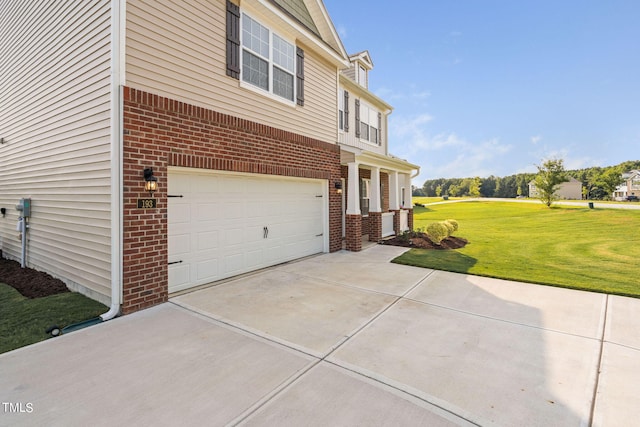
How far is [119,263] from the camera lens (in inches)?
171

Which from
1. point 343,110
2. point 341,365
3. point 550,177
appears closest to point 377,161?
point 343,110

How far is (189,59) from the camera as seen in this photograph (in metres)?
5.28

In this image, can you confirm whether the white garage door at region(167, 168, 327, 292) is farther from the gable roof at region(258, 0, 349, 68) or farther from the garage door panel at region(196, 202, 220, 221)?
the gable roof at region(258, 0, 349, 68)

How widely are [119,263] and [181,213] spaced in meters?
1.33

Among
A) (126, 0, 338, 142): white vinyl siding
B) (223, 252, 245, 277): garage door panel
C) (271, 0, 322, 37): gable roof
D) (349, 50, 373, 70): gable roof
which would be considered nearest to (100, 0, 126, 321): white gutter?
(126, 0, 338, 142): white vinyl siding

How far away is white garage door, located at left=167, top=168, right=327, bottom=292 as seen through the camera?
17.5 feet

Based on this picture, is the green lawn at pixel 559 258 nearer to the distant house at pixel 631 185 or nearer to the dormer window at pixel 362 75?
the dormer window at pixel 362 75

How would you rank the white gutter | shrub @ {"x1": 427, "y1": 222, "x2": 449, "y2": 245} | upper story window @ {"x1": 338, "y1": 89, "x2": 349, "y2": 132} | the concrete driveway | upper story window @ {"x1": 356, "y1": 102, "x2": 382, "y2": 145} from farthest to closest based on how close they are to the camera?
upper story window @ {"x1": 356, "y1": 102, "x2": 382, "y2": 145} < upper story window @ {"x1": 338, "y1": 89, "x2": 349, "y2": 132} < shrub @ {"x1": 427, "y1": 222, "x2": 449, "y2": 245} < the white gutter < the concrete driveway

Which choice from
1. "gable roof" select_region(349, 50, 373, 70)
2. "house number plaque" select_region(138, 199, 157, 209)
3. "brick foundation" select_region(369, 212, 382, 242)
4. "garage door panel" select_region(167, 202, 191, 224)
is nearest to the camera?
"house number plaque" select_region(138, 199, 157, 209)

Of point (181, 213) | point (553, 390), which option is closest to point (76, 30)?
point (181, 213)

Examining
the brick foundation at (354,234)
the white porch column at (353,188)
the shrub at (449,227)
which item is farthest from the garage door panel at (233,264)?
the shrub at (449,227)

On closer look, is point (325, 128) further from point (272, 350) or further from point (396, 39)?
point (396, 39)

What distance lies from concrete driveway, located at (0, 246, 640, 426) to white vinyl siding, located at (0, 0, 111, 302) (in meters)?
1.91

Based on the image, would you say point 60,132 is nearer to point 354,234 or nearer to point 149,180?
point 149,180
